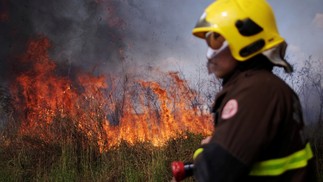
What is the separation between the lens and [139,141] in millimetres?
6621

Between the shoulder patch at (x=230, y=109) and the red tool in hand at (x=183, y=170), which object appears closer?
the shoulder patch at (x=230, y=109)

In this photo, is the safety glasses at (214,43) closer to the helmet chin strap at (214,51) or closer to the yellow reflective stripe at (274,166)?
the helmet chin strap at (214,51)

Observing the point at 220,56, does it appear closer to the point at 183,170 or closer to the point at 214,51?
the point at 214,51

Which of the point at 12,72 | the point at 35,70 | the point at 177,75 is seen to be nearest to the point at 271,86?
the point at 177,75

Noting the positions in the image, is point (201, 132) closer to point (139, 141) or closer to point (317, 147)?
point (139, 141)

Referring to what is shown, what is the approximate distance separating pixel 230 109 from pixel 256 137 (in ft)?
0.49

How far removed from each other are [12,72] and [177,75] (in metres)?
7.61

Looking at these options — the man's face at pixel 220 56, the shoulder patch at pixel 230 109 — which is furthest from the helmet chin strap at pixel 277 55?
the shoulder patch at pixel 230 109

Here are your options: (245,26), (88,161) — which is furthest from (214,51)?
(88,161)

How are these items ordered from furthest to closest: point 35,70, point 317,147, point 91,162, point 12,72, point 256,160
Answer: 1. point 12,72
2. point 35,70
3. point 91,162
4. point 317,147
5. point 256,160

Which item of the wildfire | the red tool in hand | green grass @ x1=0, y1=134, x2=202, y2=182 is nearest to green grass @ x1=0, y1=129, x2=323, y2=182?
green grass @ x1=0, y1=134, x2=202, y2=182

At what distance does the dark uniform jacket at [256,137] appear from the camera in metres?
1.54

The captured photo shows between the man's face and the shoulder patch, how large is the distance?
0.84 ft

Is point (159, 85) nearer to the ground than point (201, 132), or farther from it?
farther from it
